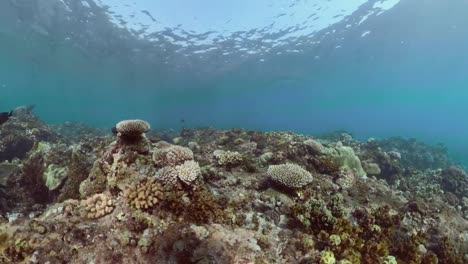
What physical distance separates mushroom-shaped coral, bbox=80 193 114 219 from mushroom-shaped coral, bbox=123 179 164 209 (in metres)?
0.39

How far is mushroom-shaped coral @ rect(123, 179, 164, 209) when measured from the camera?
20.1 feet

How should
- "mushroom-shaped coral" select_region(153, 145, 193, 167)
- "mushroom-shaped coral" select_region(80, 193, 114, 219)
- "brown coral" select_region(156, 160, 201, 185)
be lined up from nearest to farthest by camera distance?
1. "mushroom-shaped coral" select_region(80, 193, 114, 219)
2. "brown coral" select_region(156, 160, 201, 185)
3. "mushroom-shaped coral" select_region(153, 145, 193, 167)

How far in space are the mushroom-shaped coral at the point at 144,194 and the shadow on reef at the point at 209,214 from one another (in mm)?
21

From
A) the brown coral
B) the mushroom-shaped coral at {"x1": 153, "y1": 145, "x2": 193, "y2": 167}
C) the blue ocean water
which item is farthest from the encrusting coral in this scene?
the blue ocean water

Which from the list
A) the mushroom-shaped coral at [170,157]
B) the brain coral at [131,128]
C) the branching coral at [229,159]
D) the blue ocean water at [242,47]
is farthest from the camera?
the blue ocean water at [242,47]

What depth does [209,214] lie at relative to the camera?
6258 millimetres

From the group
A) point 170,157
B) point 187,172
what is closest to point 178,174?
point 187,172

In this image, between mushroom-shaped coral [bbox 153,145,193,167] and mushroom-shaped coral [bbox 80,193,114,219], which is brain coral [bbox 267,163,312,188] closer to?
mushroom-shaped coral [bbox 153,145,193,167]

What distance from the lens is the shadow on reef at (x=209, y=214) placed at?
17.9 feet

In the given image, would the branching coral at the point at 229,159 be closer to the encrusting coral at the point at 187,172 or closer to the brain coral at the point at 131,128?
the encrusting coral at the point at 187,172

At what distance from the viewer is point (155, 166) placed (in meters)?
7.09

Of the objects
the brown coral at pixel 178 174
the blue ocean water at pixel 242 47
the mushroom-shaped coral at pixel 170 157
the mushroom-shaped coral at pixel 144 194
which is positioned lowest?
the mushroom-shaped coral at pixel 144 194

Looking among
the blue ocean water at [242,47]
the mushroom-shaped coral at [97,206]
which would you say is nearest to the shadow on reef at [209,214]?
the mushroom-shaped coral at [97,206]

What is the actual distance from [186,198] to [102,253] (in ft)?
6.12
